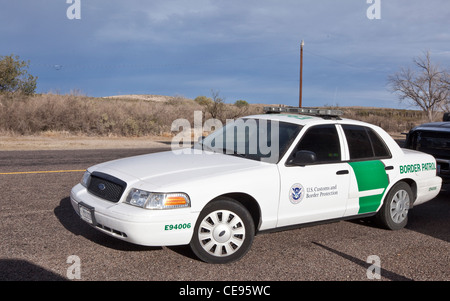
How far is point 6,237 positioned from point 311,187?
374cm

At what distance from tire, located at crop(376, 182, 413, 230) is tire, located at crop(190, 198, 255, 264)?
2.35m

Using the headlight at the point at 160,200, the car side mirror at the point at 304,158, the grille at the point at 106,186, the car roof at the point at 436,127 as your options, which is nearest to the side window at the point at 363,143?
the car side mirror at the point at 304,158

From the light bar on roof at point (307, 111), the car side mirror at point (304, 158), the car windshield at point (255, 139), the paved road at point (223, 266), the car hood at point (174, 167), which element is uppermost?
the light bar on roof at point (307, 111)

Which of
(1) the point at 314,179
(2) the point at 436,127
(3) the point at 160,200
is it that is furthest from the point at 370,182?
(2) the point at 436,127

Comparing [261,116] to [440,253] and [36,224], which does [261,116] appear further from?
[36,224]

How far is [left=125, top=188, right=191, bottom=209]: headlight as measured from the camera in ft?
14.4

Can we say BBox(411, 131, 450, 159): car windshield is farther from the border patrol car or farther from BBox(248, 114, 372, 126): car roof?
BBox(248, 114, 372, 126): car roof

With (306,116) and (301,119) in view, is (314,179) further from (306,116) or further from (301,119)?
(306,116)

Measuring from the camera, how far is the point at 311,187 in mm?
5320

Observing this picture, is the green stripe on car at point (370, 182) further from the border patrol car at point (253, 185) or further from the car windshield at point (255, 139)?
the car windshield at point (255, 139)

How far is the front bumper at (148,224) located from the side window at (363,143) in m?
2.60

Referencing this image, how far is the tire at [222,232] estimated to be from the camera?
4.59m

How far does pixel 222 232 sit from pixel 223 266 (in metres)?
0.36

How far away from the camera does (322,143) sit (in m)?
5.73
